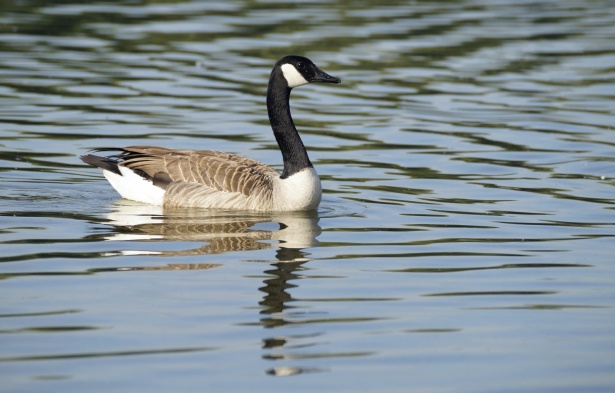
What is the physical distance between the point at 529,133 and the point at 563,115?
1569mm

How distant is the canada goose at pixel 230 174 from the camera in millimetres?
13031

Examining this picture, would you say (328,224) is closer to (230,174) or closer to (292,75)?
(230,174)

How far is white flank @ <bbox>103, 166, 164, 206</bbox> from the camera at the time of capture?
13258 mm

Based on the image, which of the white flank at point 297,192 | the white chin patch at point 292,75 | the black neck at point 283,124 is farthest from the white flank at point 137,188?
the white chin patch at point 292,75

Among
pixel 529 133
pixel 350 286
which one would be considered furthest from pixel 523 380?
pixel 529 133

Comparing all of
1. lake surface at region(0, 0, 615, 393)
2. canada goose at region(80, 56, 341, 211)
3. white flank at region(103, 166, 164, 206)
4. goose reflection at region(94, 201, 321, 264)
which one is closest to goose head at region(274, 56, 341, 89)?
canada goose at region(80, 56, 341, 211)

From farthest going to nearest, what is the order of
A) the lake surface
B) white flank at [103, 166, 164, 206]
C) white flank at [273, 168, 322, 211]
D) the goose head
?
the goose head, white flank at [103, 166, 164, 206], white flank at [273, 168, 322, 211], the lake surface

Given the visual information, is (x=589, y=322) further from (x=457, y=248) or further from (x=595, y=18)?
(x=595, y=18)

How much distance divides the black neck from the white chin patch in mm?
70

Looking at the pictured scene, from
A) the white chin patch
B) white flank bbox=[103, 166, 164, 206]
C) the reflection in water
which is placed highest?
the white chin patch

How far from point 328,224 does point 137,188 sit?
2301 millimetres

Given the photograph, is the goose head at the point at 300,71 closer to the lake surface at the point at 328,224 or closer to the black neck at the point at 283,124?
the black neck at the point at 283,124

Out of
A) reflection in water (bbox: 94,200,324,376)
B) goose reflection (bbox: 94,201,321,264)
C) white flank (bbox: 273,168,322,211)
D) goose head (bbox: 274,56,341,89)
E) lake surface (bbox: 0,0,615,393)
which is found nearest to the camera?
lake surface (bbox: 0,0,615,393)

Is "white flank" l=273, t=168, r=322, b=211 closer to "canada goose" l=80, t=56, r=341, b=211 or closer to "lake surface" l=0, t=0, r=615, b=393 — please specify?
"canada goose" l=80, t=56, r=341, b=211
